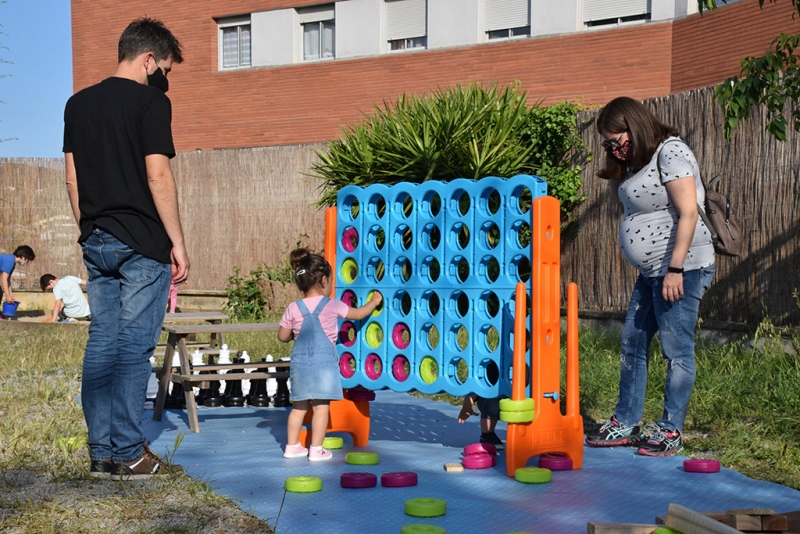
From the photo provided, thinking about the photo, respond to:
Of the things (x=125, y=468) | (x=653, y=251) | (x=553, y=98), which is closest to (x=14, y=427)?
(x=125, y=468)

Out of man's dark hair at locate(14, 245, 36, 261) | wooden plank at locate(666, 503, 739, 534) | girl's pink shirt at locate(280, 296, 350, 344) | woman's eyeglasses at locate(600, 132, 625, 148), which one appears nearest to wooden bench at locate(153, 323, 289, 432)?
girl's pink shirt at locate(280, 296, 350, 344)

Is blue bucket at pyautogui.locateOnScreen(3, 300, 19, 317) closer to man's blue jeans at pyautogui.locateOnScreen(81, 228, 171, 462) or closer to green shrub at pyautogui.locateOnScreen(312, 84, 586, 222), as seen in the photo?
green shrub at pyautogui.locateOnScreen(312, 84, 586, 222)

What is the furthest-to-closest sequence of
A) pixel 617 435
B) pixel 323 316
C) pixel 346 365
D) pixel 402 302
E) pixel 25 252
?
pixel 25 252 < pixel 346 365 < pixel 402 302 < pixel 323 316 < pixel 617 435

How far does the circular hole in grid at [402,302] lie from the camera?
5467 millimetres

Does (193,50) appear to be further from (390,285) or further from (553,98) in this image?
(390,285)

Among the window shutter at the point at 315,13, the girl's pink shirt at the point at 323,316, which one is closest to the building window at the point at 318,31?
the window shutter at the point at 315,13

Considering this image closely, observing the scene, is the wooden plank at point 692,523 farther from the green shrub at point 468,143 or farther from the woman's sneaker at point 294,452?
the green shrub at point 468,143

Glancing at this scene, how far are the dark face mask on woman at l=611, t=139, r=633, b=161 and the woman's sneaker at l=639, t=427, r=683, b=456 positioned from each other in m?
1.52

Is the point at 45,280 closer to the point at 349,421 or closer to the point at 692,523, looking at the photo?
the point at 349,421

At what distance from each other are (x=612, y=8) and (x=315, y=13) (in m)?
6.78

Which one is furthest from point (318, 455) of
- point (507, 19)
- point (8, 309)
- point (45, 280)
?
point (507, 19)

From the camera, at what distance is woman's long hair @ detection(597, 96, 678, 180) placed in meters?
4.89

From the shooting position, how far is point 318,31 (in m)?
20.0

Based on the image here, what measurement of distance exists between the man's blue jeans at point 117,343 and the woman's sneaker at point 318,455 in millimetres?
1018
